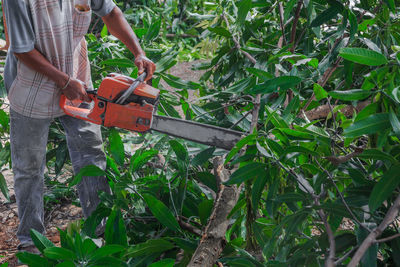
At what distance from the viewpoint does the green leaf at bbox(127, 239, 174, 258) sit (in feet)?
4.80

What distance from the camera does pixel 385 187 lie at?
92cm

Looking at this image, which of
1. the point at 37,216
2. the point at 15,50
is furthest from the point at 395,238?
the point at 37,216

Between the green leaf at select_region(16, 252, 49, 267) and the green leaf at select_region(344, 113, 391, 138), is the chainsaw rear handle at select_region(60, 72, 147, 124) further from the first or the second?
the green leaf at select_region(344, 113, 391, 138)

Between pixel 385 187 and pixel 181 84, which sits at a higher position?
pixel 385 187

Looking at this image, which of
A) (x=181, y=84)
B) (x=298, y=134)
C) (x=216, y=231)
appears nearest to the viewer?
(x=298, y=134)

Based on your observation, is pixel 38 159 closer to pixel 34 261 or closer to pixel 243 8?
pixel 34 261

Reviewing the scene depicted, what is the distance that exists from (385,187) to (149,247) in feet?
2.84

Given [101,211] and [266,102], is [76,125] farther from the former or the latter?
[266,102]

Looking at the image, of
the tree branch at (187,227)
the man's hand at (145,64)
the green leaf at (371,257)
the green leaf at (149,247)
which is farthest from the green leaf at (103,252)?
the man's hand at (145,64)

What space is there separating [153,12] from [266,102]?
4171mm

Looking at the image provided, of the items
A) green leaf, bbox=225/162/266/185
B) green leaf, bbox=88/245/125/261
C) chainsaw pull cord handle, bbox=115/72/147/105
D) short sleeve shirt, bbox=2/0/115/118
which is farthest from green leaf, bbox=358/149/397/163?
short sleeve shirt, bbox=2/0/115/118

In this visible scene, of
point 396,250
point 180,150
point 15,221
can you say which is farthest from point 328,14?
point 15,221

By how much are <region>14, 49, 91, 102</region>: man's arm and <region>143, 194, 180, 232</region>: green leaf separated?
545 mm

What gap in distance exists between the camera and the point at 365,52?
992 millimetres
